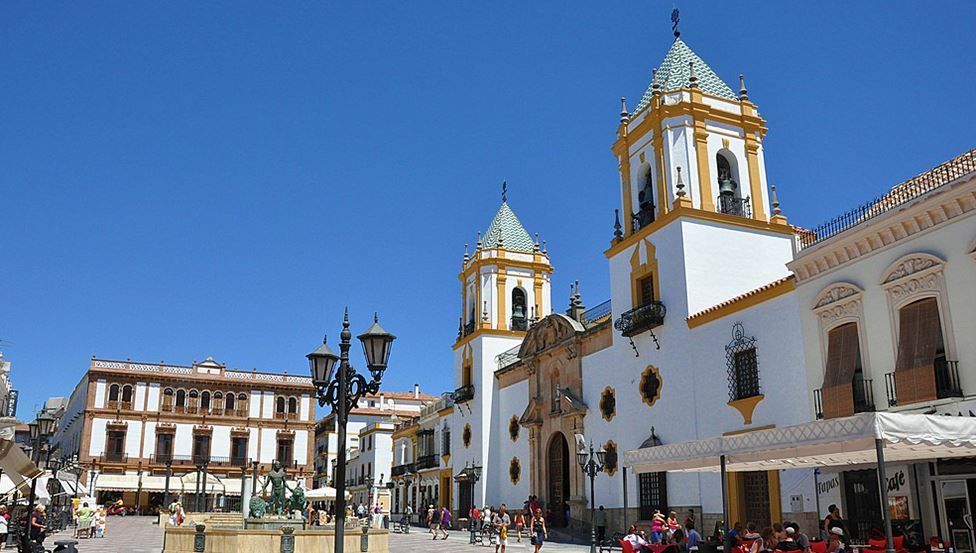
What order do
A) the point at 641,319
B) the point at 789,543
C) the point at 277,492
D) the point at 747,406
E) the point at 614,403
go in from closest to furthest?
1. the point at 789,543
2. the point at 747,406
3. the point at 277,492
4. the point at 641,319
5. the point at 614,403

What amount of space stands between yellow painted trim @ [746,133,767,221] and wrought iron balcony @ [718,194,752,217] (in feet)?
0.65

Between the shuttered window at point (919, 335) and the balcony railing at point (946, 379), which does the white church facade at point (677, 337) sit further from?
the balcony railing at point (946, 379)

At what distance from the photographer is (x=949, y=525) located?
14234 millimetres

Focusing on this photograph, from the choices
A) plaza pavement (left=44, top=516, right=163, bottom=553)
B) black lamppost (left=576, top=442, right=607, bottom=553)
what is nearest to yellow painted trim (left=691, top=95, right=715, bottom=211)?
black lamppost (left=576, top=442, right=607, bottom=553)

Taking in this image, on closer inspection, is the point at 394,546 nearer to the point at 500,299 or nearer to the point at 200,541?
the point at 200,541

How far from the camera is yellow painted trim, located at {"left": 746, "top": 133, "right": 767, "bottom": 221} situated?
2427 cm

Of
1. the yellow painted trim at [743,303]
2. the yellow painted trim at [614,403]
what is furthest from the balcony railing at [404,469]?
the yellow painted trim at [743,303]

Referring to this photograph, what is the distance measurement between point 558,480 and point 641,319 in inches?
339

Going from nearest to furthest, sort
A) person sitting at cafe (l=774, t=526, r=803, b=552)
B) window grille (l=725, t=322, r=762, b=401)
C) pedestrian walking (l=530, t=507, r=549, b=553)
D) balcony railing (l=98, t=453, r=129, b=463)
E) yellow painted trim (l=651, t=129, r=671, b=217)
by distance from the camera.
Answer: person sitting at cafe (l=774, t=526, r=803, b=552), window grille (l=725, t=322, r=762, b=401), yellow painted trim (l=651, t=129, r=671, b=217), pedestrian walking (l=530, t=507, r=549, b=553), balcony railing (l=98, t=453, r=129, b=463)

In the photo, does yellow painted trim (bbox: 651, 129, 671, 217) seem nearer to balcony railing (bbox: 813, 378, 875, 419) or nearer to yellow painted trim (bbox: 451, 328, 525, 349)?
balcony railing (bbox: 813, 378, 875, 419)

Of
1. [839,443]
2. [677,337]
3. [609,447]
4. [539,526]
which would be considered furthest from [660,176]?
[839,443]

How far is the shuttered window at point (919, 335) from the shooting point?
14812mm

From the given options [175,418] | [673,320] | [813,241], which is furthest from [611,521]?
[175,418]

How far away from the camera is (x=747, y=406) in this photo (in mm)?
19641
